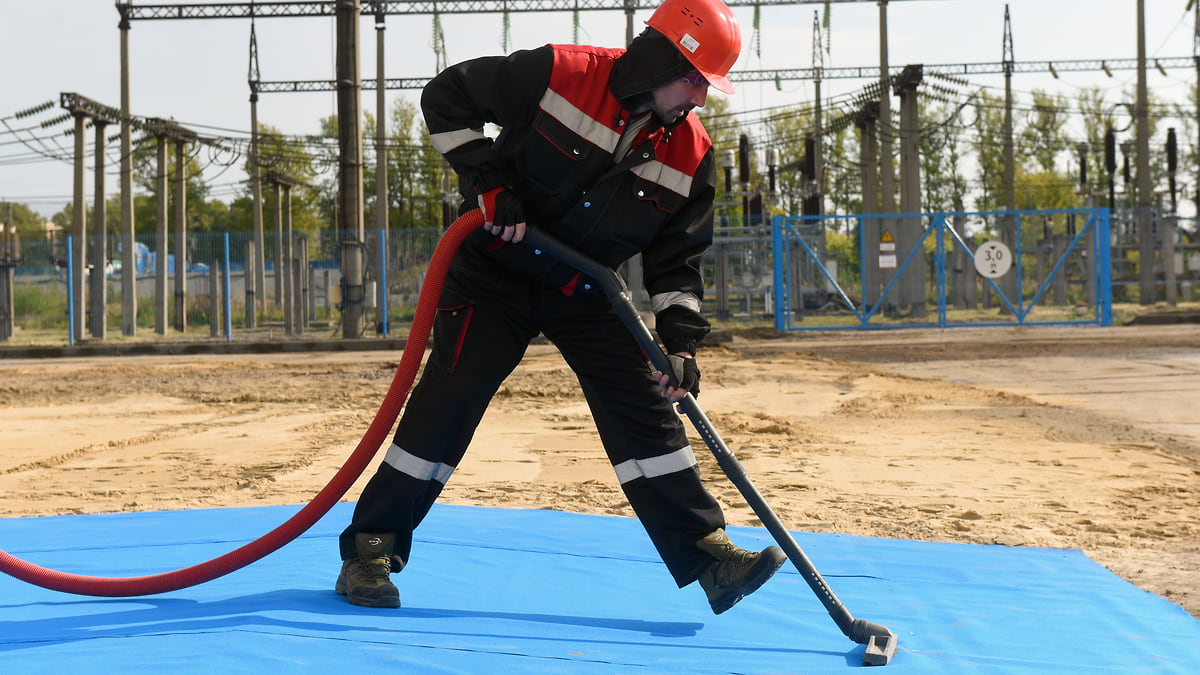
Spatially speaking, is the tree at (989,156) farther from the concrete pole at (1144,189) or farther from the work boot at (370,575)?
the work boot at (370,575)

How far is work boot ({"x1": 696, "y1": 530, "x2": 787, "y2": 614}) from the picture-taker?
3182 millimetres

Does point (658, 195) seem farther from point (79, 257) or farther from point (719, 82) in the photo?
point (79, 257)

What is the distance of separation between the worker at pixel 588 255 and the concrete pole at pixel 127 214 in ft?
79.2

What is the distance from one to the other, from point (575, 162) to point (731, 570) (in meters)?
1.34

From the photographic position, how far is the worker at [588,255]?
10.7ft

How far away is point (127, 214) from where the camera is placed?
26.4 m

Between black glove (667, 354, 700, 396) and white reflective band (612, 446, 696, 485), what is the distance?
205 millimetres

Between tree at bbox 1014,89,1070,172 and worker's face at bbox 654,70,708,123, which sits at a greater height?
tree at bbox 1014,89,1070,172

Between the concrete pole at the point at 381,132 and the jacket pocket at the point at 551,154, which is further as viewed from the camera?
the concrete pole at the point at 381,132

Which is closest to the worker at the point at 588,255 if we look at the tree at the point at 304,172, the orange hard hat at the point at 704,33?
the orange hard hat at the point at 704,33

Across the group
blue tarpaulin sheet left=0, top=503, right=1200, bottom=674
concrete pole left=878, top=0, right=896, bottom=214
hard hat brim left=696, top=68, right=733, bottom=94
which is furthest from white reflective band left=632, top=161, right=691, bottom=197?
concrete pole left=878, top=0, right=896, bottom=214

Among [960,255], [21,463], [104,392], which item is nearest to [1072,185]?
[960,255]

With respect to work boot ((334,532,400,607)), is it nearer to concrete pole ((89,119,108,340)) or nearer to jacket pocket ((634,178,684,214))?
jacket pocket ((634,178,684,214))

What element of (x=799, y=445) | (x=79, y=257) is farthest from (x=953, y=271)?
(x=79, y=257)
